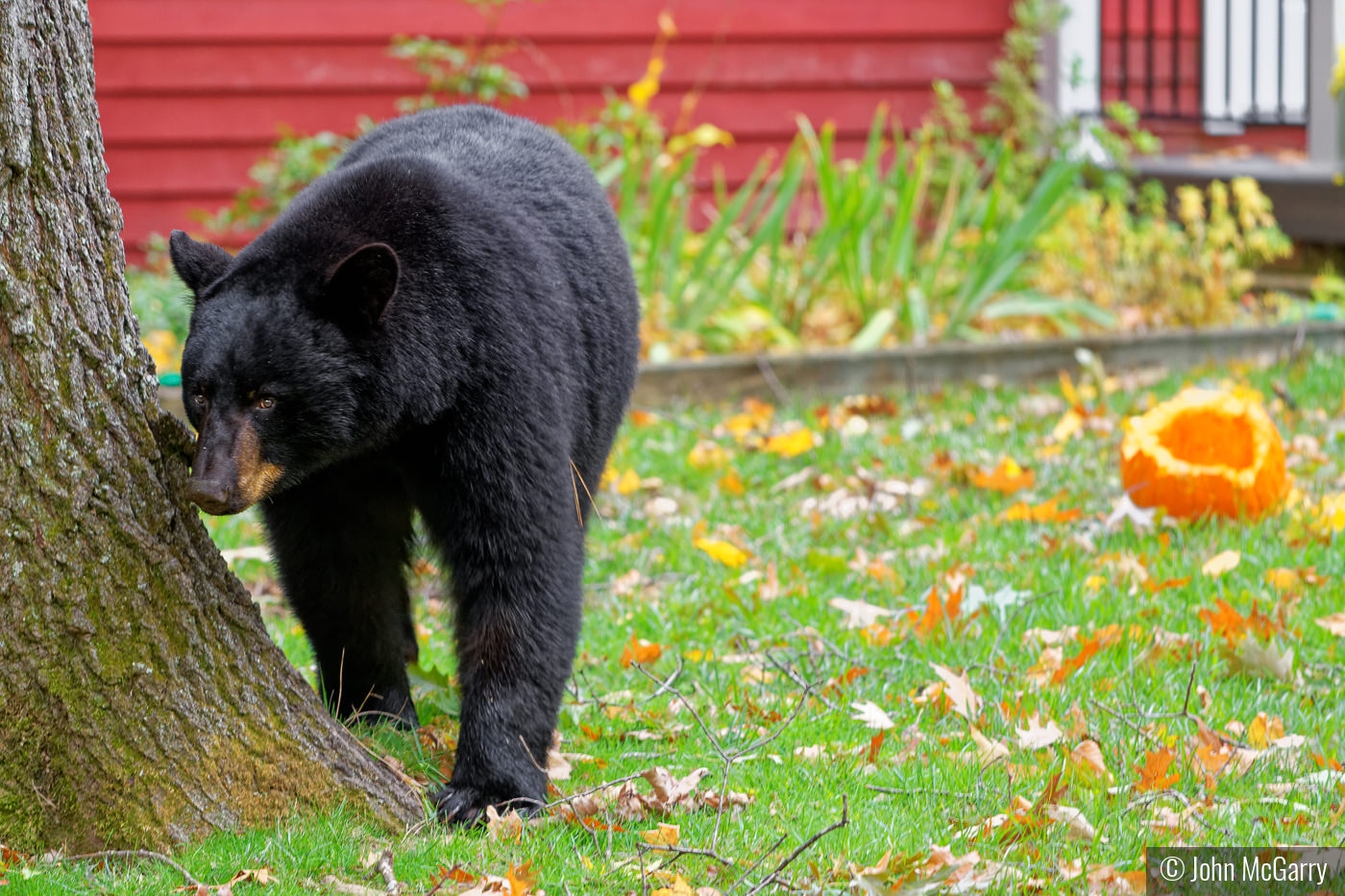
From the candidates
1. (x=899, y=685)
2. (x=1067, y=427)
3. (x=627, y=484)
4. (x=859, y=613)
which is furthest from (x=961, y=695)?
(x=1067, y=427)

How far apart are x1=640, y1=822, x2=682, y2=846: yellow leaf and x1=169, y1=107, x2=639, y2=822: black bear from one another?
1.04ft

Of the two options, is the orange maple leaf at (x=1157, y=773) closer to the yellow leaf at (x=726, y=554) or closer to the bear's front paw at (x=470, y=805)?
the bear's front paw at (x=470, y=805)

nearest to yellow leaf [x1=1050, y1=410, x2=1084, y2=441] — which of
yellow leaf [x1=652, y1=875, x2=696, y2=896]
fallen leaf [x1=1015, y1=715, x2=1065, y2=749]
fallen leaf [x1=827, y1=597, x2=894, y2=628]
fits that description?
fallen leaf [x1=827, y1=597, x2=894, y2=628]

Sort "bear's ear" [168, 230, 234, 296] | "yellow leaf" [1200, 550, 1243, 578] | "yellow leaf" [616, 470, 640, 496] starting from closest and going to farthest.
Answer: "bear's ear" [168, 230, 234, 296] → "yellow leaf" [1200, 550, 1243, 578] → "yellow leaf" [616, 470, 640, 496]

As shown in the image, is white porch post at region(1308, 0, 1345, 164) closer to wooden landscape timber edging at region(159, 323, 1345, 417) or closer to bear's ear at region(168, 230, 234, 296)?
wooden landscape timber edging at region(159, 323, 1345, 417)

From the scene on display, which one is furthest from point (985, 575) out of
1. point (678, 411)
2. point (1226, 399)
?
point (678, 411)

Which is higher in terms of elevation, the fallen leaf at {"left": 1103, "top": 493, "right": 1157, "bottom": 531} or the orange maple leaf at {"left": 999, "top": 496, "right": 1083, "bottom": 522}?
the fallen leaf at {"left": 1103, "top": 493, "right": 1157, "bottom": 531}

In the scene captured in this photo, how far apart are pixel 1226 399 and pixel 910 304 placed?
103 inches

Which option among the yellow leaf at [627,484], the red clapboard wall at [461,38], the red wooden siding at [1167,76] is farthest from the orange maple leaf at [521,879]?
the red wooden siding at [1167,76]

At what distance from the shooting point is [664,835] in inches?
105

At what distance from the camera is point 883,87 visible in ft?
30.9

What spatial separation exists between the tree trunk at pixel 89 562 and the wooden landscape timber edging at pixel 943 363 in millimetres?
4149

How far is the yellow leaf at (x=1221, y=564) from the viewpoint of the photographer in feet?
13.5

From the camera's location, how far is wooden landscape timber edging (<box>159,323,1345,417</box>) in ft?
22.2
